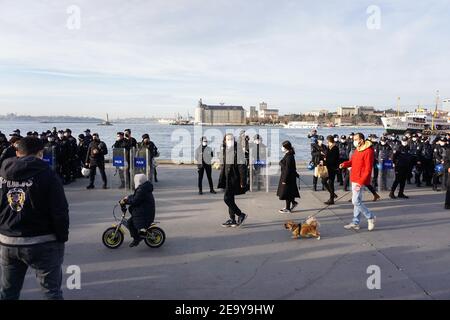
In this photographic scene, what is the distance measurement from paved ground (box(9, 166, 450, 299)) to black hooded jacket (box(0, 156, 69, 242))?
1460 mm

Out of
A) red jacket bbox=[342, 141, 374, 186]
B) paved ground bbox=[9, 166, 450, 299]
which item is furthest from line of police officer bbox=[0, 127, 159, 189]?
red jacket bbox=[342, 141, 374, 186]

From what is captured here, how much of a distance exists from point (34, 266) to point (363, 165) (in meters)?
6.08

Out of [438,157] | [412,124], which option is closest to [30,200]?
[438,157]

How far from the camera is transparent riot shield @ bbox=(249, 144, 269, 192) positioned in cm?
1224

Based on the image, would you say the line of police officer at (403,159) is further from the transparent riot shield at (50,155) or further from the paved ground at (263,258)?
the transparent riot shield at (50,155)

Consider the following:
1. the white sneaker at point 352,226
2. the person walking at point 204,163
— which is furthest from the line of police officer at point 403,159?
the white sneaker at point 352,226

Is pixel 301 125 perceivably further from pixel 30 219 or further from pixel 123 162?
pixel 30 219

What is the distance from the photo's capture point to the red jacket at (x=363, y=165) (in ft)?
24.7

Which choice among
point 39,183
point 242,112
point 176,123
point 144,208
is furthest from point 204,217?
point 176,123

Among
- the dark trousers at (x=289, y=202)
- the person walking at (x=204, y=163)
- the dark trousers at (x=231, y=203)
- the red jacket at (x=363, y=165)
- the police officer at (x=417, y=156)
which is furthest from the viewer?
the police officer at (x=417, y=156)

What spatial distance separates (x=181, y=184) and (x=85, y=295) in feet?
28.8

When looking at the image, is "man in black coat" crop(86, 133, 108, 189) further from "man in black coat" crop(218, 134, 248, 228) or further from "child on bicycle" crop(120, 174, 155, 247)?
"child on bicycle" crop(120, 174, 155, 247)

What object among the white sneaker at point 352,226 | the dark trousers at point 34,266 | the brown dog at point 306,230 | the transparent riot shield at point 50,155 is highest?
the transparent riot shield at point 50,155

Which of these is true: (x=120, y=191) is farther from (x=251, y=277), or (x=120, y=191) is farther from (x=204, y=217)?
(x=251, y=277)
